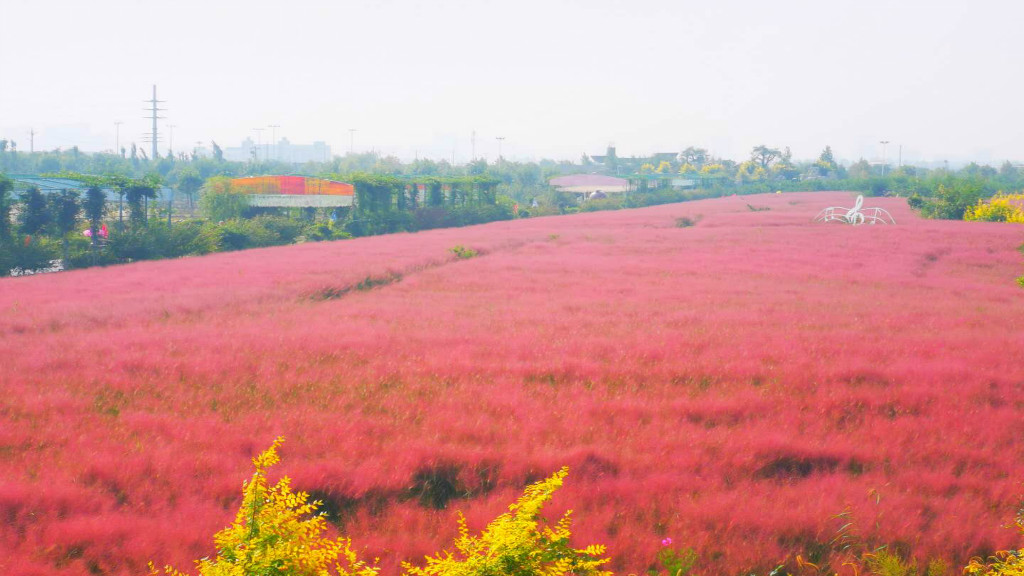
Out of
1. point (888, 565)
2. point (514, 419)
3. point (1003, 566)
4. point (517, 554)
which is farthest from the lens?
point (514, 419)

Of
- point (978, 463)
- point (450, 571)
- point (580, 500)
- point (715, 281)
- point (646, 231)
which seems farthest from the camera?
point (646, 231)

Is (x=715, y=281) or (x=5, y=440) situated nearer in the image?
(x=5, y=440)

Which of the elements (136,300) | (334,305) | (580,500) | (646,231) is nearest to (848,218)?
(646,231)

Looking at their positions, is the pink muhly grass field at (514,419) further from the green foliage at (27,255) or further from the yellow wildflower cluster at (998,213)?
the yellow wildflower cluster at (998,213)

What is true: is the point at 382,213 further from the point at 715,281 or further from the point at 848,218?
the point at 715,281

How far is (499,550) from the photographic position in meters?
2.84

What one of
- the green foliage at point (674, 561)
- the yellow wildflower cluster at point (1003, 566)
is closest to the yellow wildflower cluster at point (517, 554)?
the green foliage at point (674, 561)

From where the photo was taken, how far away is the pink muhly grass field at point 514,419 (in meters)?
4.61

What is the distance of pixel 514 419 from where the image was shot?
6598mm

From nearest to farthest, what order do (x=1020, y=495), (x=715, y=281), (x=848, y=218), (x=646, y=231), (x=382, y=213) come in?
(x=1020, y=495)
(x=715, y=281)
(x=646, y=231)
(x=848, y=218)
(x=382, y=213)

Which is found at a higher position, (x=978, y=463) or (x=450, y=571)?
(x=450, y=571)

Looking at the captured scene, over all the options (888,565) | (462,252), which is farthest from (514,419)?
(462,252)

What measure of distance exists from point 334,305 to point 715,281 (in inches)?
345

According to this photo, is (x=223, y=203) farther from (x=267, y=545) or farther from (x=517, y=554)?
(x=517, y=554)
